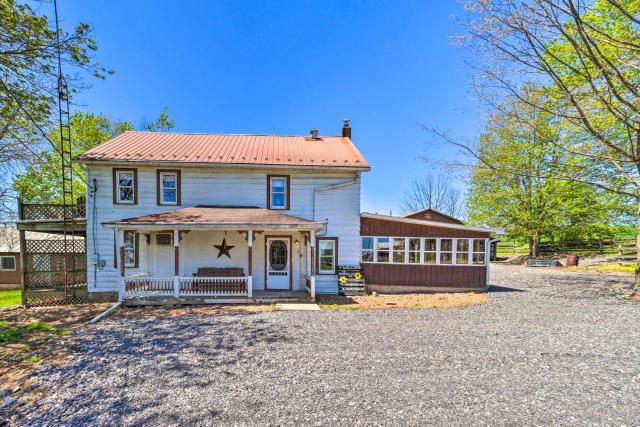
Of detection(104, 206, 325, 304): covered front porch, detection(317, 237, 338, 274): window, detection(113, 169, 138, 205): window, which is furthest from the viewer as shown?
detection(317, 237, 338, 274): window

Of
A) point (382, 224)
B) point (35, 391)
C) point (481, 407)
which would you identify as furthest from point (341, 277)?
point (35, 391)

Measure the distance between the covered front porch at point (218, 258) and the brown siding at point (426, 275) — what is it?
320cm

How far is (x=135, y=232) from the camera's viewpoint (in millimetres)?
11836

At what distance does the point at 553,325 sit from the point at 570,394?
4540 mm

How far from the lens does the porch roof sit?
33.5ft

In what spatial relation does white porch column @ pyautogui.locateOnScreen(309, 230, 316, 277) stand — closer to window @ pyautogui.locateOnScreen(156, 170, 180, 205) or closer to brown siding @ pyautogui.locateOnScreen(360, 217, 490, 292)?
brown siding @ pyautogui.locateOnScreen(360, 217, 490, 292)

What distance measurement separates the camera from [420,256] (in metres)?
13.1

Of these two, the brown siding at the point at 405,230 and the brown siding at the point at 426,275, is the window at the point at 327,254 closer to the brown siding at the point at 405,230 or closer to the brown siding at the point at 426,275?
the brown siding at the point at 426,275

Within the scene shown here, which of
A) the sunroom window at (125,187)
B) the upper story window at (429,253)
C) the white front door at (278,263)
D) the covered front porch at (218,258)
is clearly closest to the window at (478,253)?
the upper story window at (429,253)

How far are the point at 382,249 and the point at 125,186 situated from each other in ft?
37.6

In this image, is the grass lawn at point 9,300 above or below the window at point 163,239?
below

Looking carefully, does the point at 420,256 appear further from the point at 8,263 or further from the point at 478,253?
the point at 8,263

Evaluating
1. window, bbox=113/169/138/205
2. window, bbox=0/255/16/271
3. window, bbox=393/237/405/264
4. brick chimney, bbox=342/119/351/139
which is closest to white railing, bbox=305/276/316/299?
window, bbox=393/237/405/264

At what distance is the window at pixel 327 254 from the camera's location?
41.5 feet
